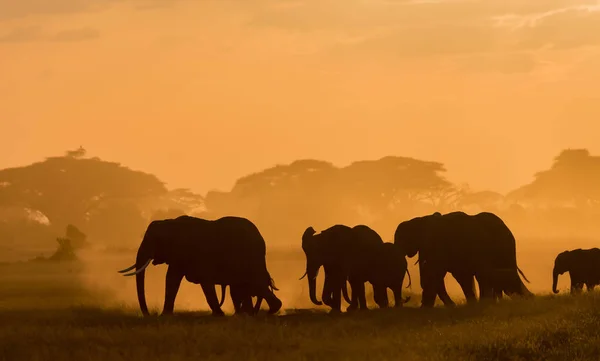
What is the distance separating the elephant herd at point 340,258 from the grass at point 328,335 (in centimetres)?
113

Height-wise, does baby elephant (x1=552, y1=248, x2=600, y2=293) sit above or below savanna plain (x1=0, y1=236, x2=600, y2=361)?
above

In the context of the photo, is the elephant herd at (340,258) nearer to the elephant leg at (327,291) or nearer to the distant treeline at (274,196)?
the elephant leg at (327,291)

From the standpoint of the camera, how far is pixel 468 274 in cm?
2741

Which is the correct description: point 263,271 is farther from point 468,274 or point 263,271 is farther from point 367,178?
point 367,178

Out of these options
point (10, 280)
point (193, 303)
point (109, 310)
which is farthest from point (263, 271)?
point (10, 280)

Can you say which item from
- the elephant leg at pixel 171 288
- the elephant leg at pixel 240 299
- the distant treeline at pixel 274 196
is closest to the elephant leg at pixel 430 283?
the elephant leg at pixel 240 299

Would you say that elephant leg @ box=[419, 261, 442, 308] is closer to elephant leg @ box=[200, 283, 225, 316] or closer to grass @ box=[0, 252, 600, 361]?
grass @ box=[0, 252, 600, 361]

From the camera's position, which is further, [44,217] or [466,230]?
[44,217]

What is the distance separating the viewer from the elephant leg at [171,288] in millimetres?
23734

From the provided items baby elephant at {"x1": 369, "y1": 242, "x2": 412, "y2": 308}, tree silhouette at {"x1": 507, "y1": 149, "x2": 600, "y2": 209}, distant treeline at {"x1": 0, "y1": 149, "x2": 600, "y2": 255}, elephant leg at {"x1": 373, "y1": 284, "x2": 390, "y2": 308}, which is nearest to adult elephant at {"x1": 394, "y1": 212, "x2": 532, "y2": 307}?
baby elephant at {"x1": 369, "y1": 242, "x2": 412, "y2": 308}

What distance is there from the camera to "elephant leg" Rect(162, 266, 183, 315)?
23734mm

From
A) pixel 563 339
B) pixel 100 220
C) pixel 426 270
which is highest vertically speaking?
pixel 100 220

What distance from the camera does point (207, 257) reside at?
2423 cm

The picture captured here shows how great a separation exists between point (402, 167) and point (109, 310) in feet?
228
